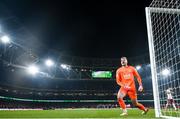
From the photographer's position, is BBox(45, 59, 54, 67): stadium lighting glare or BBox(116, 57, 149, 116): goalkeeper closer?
BBox(116, 57, 149, 116): goalkeeper

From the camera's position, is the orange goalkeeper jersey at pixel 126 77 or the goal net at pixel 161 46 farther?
the orange goalkeeper jersey at pixel 126 77

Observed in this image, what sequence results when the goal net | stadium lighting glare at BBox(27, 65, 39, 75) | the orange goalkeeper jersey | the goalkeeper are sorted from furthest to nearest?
stadium lighting glare at BBox(27, 65, 39, 75) → the orange goalkeeper jersey → the goalkeeper → the goal net

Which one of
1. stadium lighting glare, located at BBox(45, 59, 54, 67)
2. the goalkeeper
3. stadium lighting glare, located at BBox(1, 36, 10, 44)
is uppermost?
stadium lighting glare, located at BBox(1, 36, 10, 44)

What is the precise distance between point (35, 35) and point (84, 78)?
982 inches

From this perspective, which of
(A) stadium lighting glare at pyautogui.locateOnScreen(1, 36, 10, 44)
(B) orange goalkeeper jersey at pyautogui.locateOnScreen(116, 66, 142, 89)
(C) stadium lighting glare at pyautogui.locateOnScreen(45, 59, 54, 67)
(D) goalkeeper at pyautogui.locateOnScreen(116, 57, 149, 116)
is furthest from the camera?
(C) stadium lighting glare at pyautogui.locateOnScreen(45, 59, 54, 67)

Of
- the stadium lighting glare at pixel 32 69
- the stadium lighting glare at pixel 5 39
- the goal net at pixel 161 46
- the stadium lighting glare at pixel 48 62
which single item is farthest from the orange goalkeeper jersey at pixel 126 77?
the stadium lighting glare at pixel 48 62

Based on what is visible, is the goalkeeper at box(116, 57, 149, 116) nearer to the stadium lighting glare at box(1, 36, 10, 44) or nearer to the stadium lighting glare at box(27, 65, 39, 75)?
the stadium lighting glare at box(1, 36, 10, 44)

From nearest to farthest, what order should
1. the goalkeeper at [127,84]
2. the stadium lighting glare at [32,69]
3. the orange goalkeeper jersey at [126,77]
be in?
the goalkeeper at [127,84]
the orange goalkeeper jersey at [126,77]
the stadium lighting glare at [32,69]

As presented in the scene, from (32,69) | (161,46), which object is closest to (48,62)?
(32,69)

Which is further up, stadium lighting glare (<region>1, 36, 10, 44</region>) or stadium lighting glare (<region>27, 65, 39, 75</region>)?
stadium lighting glare (<region>1, 36, 10, 44</region>)

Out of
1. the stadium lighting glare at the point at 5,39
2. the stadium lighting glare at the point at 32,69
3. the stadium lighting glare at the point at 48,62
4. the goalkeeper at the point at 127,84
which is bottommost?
the goalkeeper at the point at 127,84

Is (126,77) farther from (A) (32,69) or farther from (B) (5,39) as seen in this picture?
(A) (32,69)

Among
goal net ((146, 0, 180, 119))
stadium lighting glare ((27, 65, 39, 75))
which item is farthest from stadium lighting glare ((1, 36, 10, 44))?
goal net ((146, 0, 180, 119))

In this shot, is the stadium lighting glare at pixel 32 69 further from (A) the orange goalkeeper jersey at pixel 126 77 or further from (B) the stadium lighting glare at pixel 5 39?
(A) the orange goalkeeper jersey at pixel 126 77
